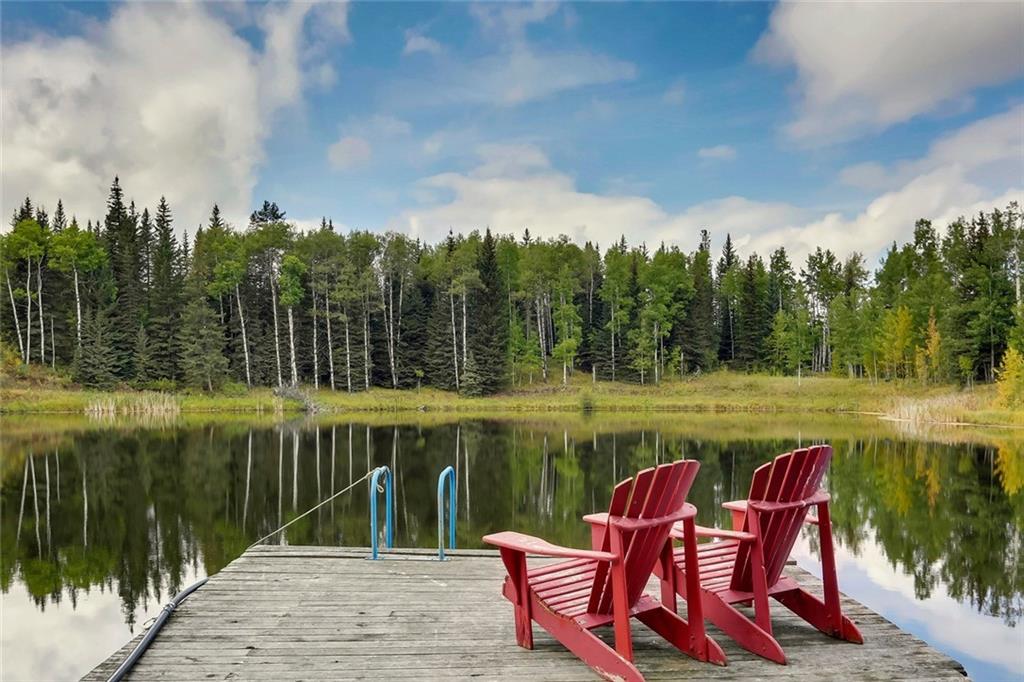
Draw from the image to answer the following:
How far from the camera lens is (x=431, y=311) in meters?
53.8

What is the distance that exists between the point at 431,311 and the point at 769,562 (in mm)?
49824

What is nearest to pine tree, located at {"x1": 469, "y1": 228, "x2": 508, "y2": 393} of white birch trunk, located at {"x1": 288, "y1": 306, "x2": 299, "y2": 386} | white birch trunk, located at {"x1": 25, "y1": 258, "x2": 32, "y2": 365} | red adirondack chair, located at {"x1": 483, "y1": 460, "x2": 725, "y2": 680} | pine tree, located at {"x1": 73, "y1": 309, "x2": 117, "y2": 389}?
white birch trunk, located at {"x1": 288, "y1": 306, "x2": 299, "y2": 386}

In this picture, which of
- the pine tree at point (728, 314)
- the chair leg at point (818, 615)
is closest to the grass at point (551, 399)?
the pine tree at point (728, 314)

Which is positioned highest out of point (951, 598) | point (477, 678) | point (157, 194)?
point (157, 194)

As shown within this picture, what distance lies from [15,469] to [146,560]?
11488 millimetres

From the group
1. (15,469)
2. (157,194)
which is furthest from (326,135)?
(15,469)

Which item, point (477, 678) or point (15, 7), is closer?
point (477, 678)

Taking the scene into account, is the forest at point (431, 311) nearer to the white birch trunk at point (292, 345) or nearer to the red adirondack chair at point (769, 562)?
the white birch trunk at point (292, 345)

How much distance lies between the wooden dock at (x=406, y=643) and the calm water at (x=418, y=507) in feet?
8.40

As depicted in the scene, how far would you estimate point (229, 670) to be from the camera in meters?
4.12

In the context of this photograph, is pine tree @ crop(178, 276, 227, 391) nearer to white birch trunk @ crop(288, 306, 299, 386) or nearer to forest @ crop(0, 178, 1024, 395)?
forest @ crop(0, 178, 1024, 395)

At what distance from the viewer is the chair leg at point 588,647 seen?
3822mm

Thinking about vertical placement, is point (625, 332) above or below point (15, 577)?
above

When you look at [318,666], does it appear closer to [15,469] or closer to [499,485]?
[499,485]
